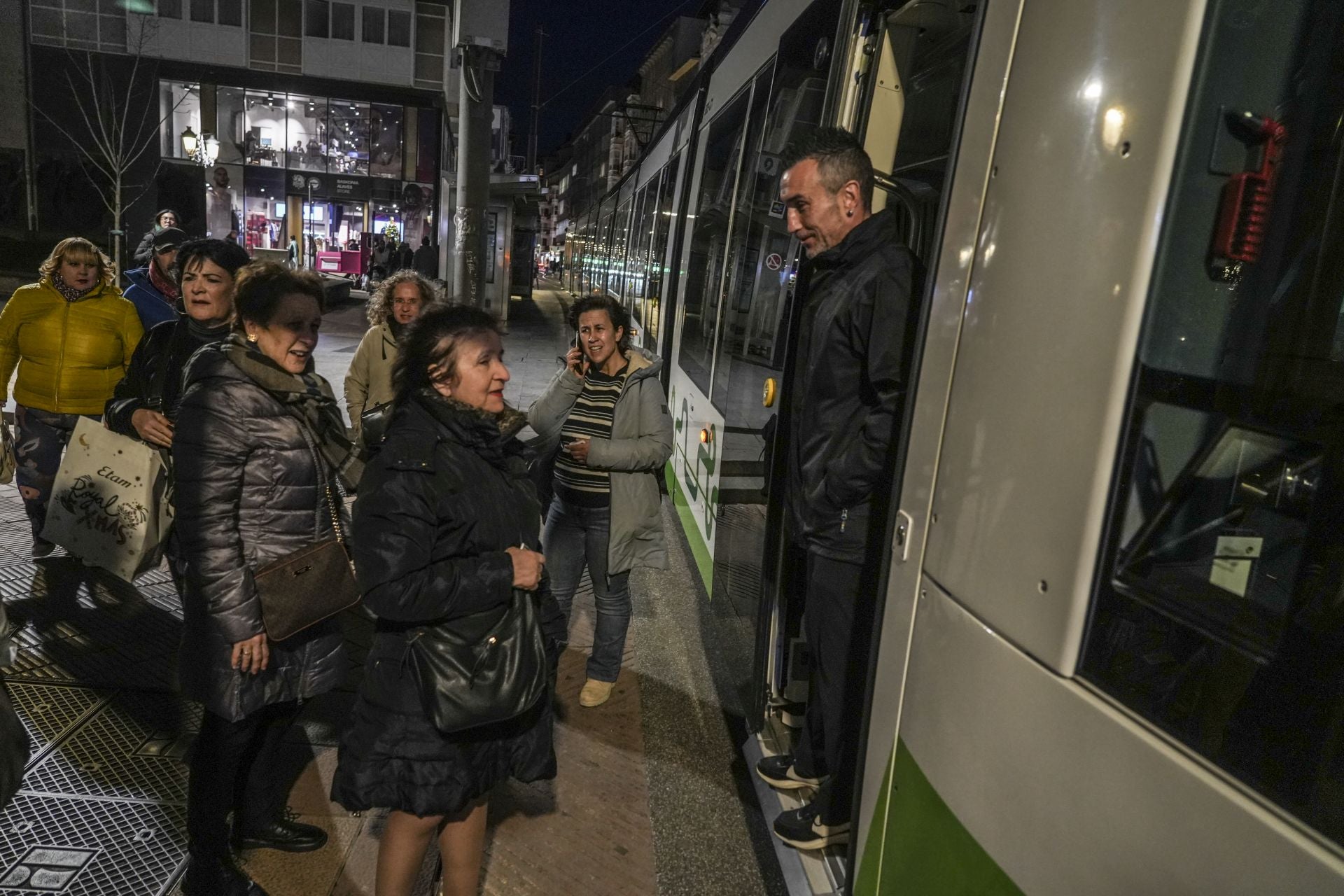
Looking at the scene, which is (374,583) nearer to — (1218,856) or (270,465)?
(270,465)

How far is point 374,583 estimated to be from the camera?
211 cm

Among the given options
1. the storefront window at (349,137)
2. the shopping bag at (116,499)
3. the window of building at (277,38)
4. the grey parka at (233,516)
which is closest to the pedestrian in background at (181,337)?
the shopping bag at (116,499)

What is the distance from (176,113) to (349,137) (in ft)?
20.8

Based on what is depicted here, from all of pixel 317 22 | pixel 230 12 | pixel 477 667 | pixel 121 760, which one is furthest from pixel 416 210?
pixel 477 667

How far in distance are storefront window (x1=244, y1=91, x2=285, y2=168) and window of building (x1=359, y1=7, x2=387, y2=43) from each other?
13.0ft

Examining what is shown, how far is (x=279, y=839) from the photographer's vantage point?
9.97 ft

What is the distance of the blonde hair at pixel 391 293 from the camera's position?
4.61 meters

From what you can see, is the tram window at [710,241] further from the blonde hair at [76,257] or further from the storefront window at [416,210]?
the storefront window at [416,210]

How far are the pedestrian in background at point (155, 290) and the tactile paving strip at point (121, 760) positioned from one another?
2434 millimetres

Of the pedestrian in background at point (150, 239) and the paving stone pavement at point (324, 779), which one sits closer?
the paving stone pavement at point (324, 779)

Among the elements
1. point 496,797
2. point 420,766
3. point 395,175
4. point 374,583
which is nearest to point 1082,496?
point 374,583

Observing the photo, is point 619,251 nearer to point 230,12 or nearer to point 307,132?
point 307,132

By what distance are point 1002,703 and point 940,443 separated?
0.54 m

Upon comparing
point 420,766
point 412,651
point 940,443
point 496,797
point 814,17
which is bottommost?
point 496,797
